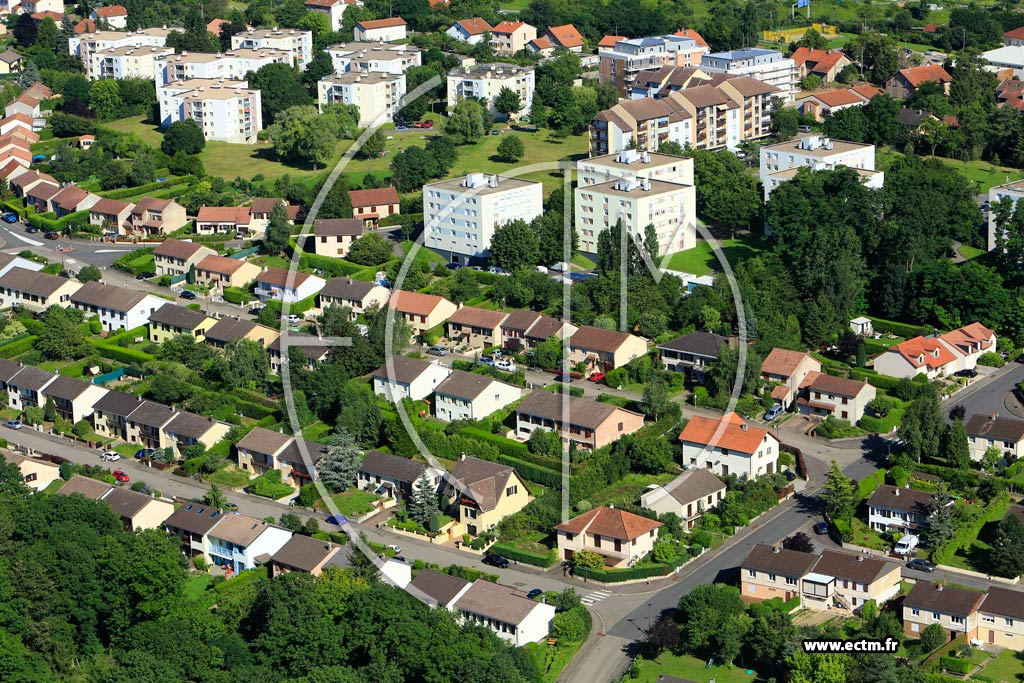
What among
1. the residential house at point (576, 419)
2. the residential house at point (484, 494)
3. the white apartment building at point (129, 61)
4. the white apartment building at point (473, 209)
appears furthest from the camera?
the white apartment building at point (129, 61)

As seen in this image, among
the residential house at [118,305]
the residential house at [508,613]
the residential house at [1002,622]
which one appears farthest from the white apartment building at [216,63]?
the residential house at [1002,622]

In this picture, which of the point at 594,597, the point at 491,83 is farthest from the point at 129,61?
the point at 594,597

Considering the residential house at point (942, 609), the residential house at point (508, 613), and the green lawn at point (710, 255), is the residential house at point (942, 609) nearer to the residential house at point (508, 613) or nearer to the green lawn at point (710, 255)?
the residential house at point (508, 613)

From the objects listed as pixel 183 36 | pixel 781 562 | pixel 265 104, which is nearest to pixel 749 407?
pixel 781 562

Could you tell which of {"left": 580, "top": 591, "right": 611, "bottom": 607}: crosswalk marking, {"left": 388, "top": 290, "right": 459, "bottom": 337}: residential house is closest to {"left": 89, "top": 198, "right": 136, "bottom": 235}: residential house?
{"left": 388, "top": 290, "right": 459, "bottom": 337}: residential house

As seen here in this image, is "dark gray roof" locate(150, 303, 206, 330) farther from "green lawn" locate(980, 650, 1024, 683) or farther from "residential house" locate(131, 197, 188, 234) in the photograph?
"green lawn" locate(980, 650, 1024, 683)

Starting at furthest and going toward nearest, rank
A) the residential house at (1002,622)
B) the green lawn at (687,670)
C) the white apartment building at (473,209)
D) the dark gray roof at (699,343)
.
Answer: the white apartment building at (473,209)
the dark gray roof at (699,343)
the residential house at (1002,622)
the green lawn at (687,670)
